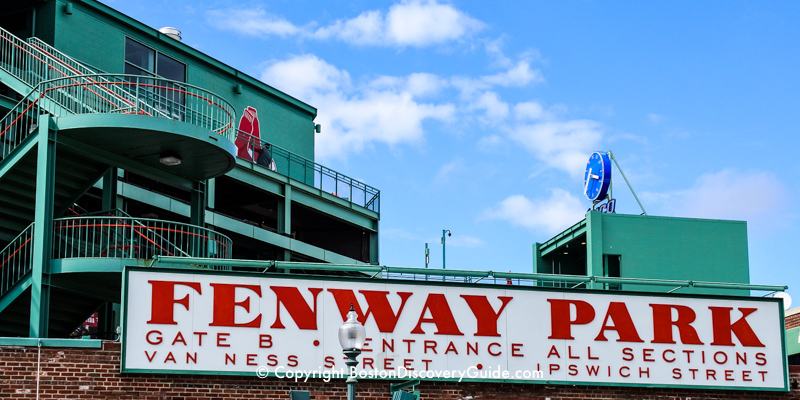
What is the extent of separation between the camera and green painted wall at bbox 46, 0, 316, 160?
109ft

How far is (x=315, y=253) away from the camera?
131ft


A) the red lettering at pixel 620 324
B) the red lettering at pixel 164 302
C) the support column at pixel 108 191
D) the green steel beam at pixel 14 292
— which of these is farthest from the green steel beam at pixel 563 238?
the red lettering at pixel 164 302

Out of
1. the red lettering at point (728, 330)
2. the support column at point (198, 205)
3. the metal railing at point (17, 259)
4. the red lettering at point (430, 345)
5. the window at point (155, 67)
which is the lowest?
the red lettering at point (430, 345)

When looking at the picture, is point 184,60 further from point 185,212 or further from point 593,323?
point 593,323

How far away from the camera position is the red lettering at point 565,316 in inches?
837

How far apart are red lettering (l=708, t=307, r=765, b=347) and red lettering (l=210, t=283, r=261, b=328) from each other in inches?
349

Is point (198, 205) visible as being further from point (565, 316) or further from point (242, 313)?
point (565, 316)

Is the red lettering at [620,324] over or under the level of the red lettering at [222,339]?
over

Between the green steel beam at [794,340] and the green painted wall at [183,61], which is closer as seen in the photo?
the green painted wall at [183,61]

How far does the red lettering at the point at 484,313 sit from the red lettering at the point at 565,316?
3.20 feet

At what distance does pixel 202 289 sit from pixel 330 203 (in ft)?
68.0

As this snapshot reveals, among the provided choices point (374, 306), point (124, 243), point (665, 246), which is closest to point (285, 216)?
point (124, 243)

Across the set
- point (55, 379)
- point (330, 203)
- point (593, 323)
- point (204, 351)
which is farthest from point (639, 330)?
point (330, 203)

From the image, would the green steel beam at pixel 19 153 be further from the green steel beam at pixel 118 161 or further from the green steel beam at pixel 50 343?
the green steel beam at pixel 50 343
